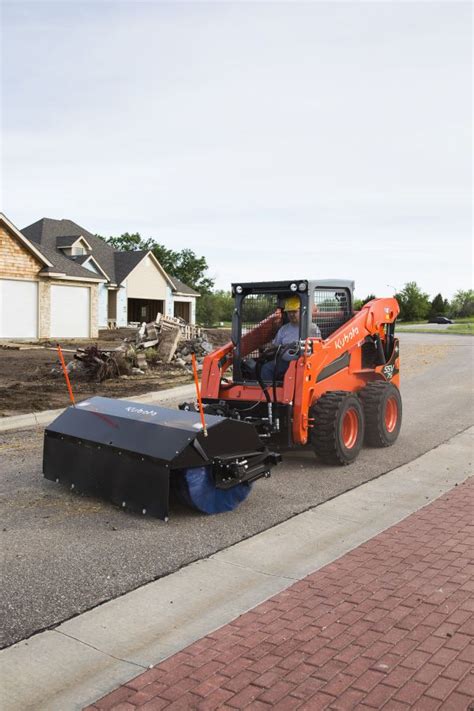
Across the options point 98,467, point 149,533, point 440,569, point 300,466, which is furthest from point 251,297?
point 440,569

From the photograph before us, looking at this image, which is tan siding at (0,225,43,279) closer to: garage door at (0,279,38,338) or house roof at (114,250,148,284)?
garage door at (0,279,38,338)

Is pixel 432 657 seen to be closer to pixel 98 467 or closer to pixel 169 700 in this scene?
pixel 169 700

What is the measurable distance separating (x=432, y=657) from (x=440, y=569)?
4.64 ft

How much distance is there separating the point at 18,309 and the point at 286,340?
23.4m

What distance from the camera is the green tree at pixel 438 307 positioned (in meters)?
97.9

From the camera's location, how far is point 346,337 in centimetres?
894

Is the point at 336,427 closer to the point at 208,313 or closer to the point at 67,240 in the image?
the point at 67,240

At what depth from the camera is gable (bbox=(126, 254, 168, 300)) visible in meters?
43.3

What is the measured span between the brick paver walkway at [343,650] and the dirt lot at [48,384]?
8.18 m

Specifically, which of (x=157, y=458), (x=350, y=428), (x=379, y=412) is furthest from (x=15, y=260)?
(x=157, y=458)

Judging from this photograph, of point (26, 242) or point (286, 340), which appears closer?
point (286, 340)

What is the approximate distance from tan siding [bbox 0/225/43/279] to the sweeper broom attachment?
76.7 ft

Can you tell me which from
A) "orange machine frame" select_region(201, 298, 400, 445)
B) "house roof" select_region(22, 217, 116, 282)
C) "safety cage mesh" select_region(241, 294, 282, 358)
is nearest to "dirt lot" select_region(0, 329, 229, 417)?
"orange machine frame" select_region(201, 298, 400, 445)

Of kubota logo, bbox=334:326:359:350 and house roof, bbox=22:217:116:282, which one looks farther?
house roof, bbox=22:217:116:282
